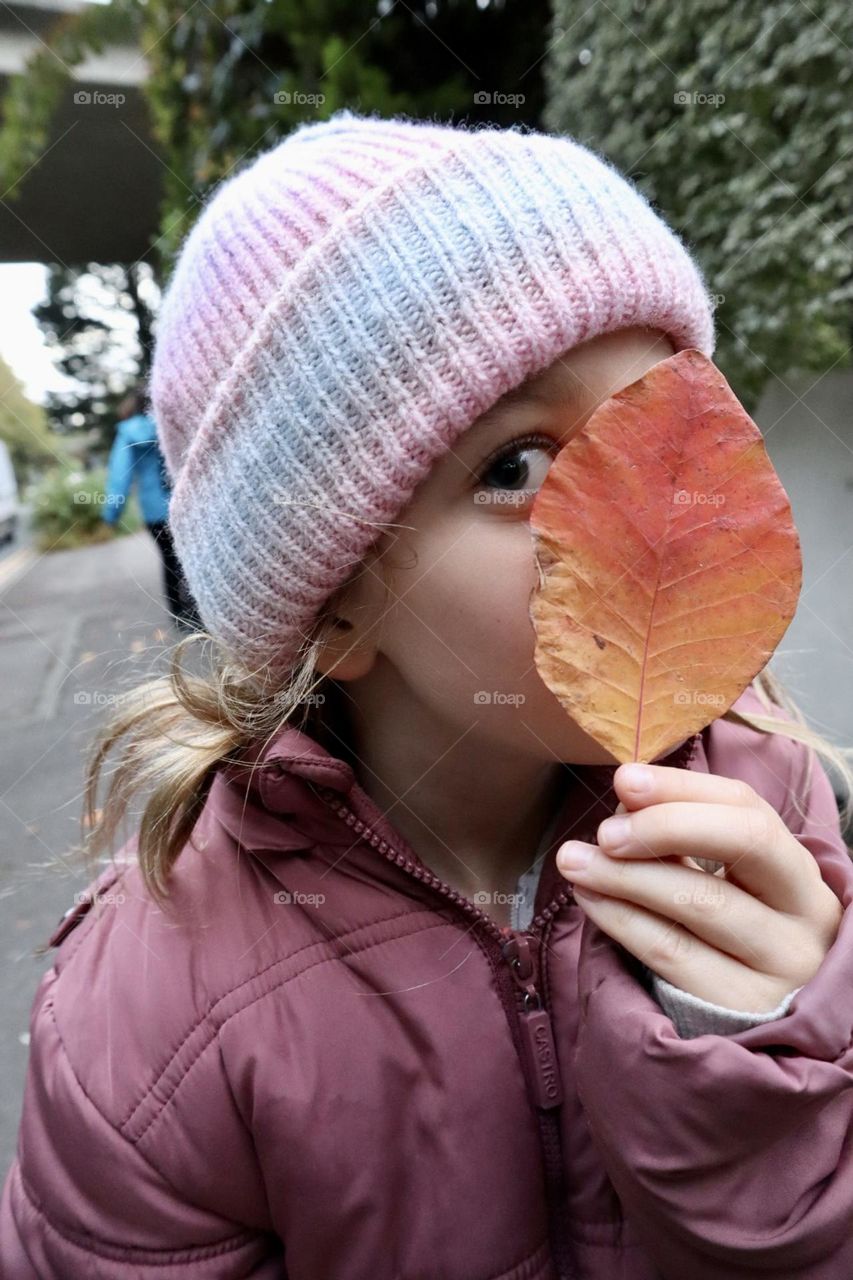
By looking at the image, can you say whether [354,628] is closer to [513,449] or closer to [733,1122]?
[513,449]

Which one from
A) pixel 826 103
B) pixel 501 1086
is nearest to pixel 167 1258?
pixel 501 1086

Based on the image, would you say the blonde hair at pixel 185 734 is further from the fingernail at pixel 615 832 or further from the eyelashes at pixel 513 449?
the fingernail at pixel 615 832

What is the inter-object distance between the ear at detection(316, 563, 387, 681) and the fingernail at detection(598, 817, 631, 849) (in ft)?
1.52

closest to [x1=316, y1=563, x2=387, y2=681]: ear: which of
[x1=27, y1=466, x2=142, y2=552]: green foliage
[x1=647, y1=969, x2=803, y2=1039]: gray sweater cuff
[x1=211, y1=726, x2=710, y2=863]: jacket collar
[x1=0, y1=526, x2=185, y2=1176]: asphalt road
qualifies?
[x1=211, y1=726, x2=710, y2=863]: jacket collar

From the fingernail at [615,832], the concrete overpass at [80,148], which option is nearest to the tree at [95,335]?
the concrete overpass at [80,148]

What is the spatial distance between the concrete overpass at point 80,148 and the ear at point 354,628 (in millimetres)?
3324

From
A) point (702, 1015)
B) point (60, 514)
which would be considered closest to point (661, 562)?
point (702, 1015)

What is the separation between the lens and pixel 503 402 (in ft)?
3.27

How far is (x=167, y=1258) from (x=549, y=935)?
2.01ft

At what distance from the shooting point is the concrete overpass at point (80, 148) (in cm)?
443

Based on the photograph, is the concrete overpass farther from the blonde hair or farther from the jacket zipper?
the jacket zipper

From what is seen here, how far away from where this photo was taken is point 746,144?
3117mm

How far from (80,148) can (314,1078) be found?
209 inches

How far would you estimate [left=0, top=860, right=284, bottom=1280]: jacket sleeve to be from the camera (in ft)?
3.36
